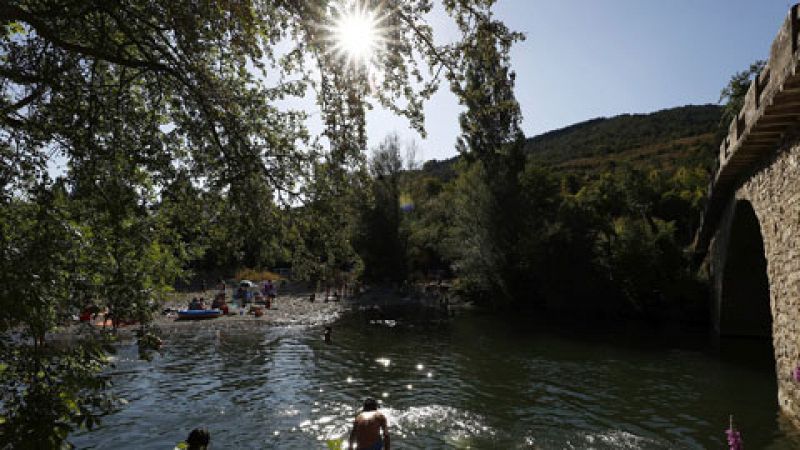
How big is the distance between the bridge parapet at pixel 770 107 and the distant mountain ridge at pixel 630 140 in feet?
161

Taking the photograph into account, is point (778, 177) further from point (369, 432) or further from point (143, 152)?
point (143, 152)

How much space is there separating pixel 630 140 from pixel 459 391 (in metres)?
102

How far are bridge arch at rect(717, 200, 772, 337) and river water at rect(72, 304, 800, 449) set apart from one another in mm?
1387

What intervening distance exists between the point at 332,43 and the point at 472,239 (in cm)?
3054

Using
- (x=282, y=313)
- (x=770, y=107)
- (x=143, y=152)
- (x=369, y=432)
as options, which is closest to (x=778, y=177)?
(x=770, y=107)

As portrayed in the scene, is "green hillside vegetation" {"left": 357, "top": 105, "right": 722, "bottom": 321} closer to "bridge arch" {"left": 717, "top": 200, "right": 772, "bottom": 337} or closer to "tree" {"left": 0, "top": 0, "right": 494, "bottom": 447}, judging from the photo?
"bridge arch" {"left": 717, "top": 200, "right": 772, "bottom": 337}

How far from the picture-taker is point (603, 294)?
3106 centimetres

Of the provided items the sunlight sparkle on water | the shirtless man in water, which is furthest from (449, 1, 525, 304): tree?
the shirtless man in water

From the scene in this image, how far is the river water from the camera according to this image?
1148 cm

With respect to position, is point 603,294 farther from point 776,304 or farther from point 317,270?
point 317,270

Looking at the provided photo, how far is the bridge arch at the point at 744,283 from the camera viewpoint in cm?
1922

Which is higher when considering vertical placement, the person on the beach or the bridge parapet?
the bridge parapet

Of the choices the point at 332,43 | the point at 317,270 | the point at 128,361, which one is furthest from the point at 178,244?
the point at 128,361

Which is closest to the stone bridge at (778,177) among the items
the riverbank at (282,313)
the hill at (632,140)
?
the riverbank at (282,313)
